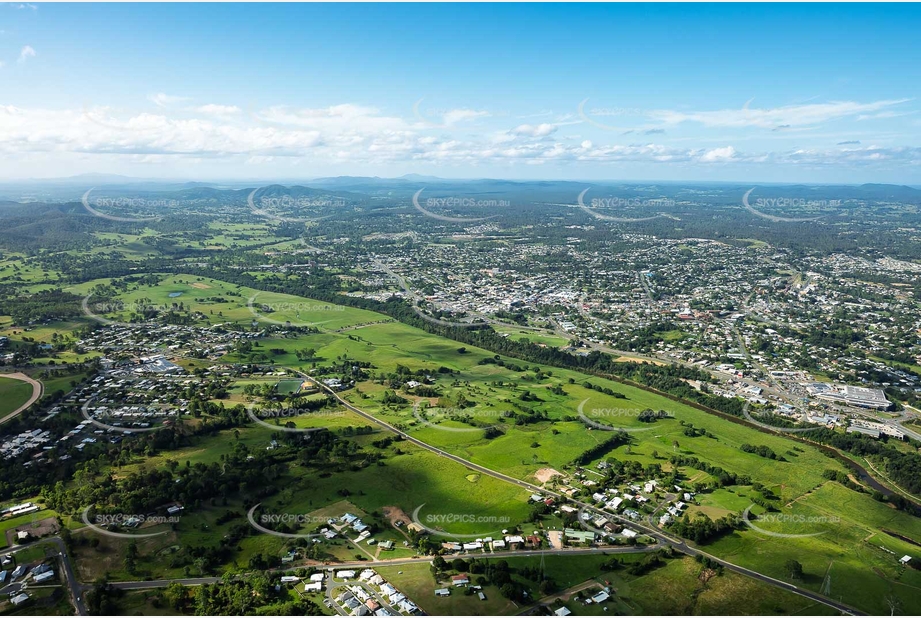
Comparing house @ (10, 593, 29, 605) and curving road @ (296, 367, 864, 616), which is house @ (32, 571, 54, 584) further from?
curving road @ (296, 367, 864, 616)

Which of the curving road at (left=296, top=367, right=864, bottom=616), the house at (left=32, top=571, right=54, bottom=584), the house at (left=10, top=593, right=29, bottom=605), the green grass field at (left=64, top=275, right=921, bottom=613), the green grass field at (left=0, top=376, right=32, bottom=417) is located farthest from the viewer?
the green grass field at (left=0, top=376, right=32, bottom=417)

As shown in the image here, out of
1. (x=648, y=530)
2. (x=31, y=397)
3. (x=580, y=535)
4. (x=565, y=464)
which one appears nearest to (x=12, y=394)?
(x=31, y=397)

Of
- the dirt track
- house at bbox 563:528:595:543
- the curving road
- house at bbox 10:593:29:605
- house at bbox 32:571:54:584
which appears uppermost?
the dirt track

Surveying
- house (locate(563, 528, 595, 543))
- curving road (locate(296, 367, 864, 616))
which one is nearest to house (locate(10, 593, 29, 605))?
curving road (locate(296, 367, 864, 616))

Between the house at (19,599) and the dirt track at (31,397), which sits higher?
the dirt track at (31,397)

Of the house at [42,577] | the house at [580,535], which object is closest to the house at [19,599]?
the house at [42,577]

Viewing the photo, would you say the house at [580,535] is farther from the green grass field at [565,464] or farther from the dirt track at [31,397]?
the dirt track at [31,397]

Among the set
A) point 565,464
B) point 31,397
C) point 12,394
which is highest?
point 12,394

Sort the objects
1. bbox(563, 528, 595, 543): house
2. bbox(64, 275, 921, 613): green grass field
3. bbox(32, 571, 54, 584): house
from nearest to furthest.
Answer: bbox(32, 571, 54, 584): house, bbox(64, 275, 921, 613): green grass field, bbox(563, 528, 595, 543): house

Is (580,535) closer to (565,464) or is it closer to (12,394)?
(565,464)

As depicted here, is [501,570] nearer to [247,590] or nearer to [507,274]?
[247,590]

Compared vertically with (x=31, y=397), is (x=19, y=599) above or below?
below

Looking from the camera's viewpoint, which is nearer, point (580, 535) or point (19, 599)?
point (19, 599)
